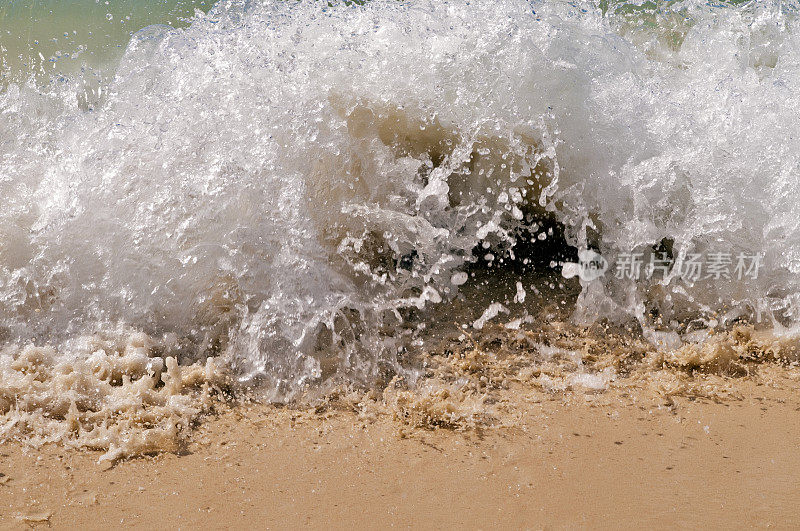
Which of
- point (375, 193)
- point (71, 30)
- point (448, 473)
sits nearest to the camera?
point (448, 473)

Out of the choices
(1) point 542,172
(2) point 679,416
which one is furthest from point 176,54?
(2) point 679,416

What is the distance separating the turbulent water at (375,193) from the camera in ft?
9.11

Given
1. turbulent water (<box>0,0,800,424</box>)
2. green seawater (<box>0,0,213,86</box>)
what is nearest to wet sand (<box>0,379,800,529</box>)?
turbulent water (<box>0,0,800,424</box>)

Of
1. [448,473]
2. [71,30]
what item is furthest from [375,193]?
[71,30]

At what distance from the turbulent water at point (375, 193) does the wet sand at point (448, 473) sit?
36 cm

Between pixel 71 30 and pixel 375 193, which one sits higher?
pixel 71 30

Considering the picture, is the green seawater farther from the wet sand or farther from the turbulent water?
the wet sand

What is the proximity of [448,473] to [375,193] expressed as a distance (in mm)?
1327

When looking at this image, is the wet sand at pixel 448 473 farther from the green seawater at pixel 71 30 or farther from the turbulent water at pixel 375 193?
the green seawater at pixel 71 30

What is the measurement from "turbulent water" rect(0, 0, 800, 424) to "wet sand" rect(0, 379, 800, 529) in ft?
1.19

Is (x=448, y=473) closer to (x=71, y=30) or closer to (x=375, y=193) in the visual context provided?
(x=375, y=193)

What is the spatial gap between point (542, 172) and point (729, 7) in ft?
6.16

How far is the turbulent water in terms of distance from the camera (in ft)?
9.11

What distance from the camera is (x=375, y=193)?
9.91ft
